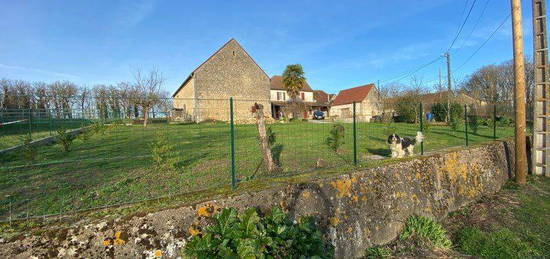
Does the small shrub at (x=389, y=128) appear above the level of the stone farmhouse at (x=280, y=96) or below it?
below

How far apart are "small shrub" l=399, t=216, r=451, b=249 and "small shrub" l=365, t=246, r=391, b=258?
500mm

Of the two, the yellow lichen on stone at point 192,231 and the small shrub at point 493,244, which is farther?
the small shrub at point 493,244

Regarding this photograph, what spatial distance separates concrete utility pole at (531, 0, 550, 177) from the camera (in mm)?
6543

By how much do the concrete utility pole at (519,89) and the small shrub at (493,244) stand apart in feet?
10.8

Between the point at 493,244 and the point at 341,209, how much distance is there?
7.46 feet

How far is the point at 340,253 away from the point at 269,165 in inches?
125

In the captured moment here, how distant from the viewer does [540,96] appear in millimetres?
6754

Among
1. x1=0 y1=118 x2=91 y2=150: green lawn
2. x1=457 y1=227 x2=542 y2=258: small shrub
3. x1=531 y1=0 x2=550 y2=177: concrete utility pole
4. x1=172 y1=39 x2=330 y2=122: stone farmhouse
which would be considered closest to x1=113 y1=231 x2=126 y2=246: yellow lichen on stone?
x1=0 y1=118 x2=91 y2=150: green lawn

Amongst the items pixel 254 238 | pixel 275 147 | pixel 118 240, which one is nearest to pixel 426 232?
pixel 254 238

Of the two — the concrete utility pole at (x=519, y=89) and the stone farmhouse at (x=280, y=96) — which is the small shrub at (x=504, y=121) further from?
the stone farmhouse at (x=280, y=96)

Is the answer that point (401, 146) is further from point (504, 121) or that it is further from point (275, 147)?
point (504, 121)

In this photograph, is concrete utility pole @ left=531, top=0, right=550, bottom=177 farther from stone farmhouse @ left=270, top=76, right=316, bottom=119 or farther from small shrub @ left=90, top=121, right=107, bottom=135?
stone farmhouse @ left=270, top=76, right=316, bottom=119

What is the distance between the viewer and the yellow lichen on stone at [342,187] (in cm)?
333

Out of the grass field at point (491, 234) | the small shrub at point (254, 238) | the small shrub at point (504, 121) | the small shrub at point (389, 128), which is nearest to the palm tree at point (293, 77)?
the small shrub at point (504, 121)
